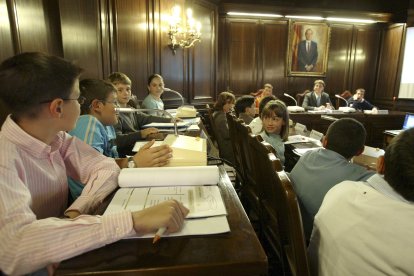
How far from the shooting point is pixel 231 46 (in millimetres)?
5992

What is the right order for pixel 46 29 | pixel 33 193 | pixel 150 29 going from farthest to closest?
pixel 150 29 < pixel 46 29 < pixel 33 193

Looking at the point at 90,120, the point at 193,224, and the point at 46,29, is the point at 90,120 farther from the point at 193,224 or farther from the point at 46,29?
the point at 46,29

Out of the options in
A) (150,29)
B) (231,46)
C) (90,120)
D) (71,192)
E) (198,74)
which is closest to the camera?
(71,192)

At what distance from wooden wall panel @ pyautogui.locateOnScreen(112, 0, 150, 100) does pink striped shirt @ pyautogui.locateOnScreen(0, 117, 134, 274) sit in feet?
8.43

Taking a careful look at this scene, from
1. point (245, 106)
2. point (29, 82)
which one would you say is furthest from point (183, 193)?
point (245, 106)

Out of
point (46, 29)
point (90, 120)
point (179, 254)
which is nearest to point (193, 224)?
point (179, 254)

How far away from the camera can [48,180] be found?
0.82 meters

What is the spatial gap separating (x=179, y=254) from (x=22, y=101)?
0.56 m

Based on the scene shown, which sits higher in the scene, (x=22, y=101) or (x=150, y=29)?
(x=150, y=29)

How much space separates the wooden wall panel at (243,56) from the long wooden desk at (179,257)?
5695 millimetres

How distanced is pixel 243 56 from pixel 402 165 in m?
5.63

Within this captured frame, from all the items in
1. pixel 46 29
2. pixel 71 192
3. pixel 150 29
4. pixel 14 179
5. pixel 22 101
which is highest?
pixel 150 29

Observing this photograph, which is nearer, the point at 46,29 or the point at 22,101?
the point at 22,101

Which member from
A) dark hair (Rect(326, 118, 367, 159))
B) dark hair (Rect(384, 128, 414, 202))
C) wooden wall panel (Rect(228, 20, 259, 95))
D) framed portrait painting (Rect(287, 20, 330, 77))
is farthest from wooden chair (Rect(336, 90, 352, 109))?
dark hair (Rect(384, 128, 414, 202))
